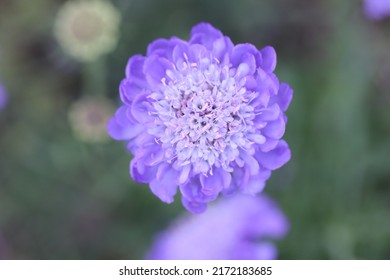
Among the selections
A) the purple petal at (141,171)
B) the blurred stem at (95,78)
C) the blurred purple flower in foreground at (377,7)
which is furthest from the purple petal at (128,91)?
the blurred stem at (95,78)

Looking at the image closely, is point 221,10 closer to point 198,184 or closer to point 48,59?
point 48,59

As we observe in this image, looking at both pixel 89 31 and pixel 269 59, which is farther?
pixel 89 31

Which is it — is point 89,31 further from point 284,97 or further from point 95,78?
point 284,97

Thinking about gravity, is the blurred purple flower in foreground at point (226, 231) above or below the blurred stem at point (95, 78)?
below

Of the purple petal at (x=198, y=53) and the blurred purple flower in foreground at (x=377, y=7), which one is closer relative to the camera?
the purple petal at (x=198, y=53)

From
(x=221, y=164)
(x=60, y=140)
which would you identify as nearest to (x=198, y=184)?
(x=221, y=164)

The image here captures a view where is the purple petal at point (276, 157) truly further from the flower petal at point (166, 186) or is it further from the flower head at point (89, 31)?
the flower head at point (89, 31)

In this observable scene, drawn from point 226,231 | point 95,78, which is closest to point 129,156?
point 95,78
